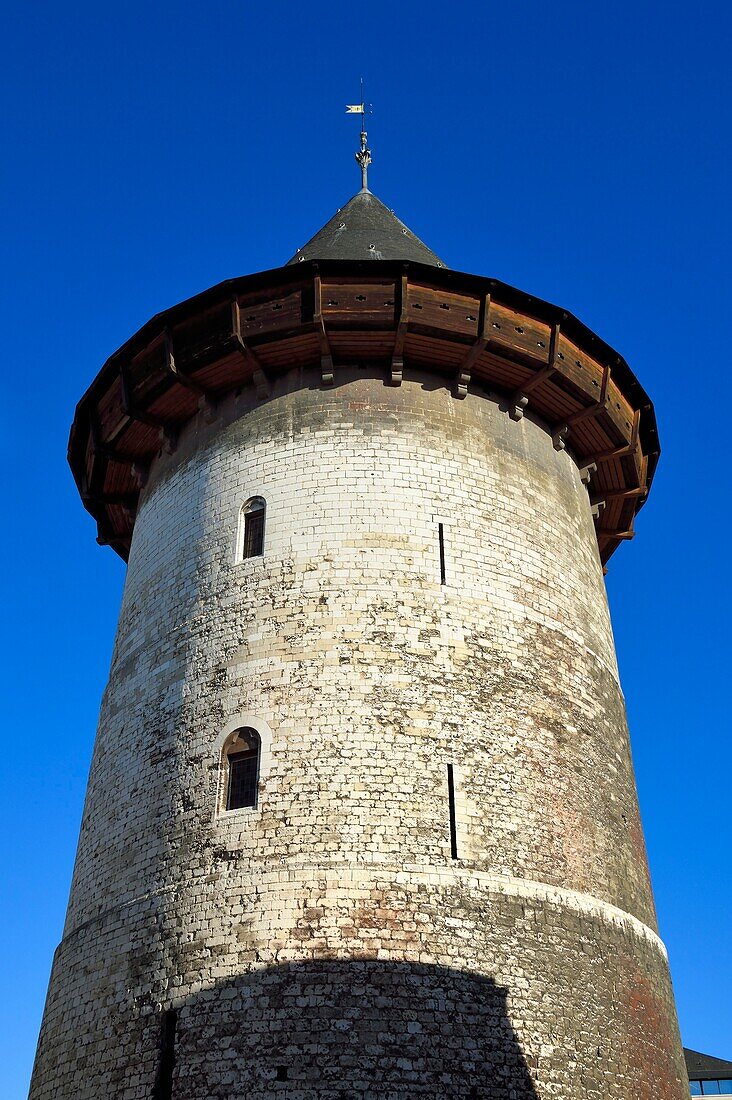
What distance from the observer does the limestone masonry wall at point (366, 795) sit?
11.9m

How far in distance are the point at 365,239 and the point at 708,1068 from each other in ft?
89.1

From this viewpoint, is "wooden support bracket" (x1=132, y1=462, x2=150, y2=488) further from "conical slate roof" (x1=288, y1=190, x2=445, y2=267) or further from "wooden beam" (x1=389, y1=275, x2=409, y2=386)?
"wooden beam" (x1=389, y1=275, x2=409, y2=386)

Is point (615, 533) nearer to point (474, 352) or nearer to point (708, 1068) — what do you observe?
point (474, 352)

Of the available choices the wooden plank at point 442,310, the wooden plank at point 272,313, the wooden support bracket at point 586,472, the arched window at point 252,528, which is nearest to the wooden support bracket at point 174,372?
the wooden plank at point 272,313

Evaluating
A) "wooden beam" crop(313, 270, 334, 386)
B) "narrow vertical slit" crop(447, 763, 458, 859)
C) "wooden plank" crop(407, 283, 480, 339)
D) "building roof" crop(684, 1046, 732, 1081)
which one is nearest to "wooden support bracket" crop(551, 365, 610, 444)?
"wooden plank" crop(407, 283, 480, 339)

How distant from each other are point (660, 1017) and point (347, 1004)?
4837 millimetres

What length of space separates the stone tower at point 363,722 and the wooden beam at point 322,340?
42 millimetres

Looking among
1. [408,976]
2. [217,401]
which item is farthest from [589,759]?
[217,401]

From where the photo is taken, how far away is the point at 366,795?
12961mm

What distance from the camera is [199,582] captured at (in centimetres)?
1570

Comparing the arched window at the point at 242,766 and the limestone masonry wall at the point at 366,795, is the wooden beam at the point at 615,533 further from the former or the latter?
the arched window at the point at 242,766

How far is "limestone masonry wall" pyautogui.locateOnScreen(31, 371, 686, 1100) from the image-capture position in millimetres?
11883

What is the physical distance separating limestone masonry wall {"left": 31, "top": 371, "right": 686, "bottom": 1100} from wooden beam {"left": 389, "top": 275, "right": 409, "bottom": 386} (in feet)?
0.77

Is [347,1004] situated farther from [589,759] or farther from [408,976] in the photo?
[589,759]
